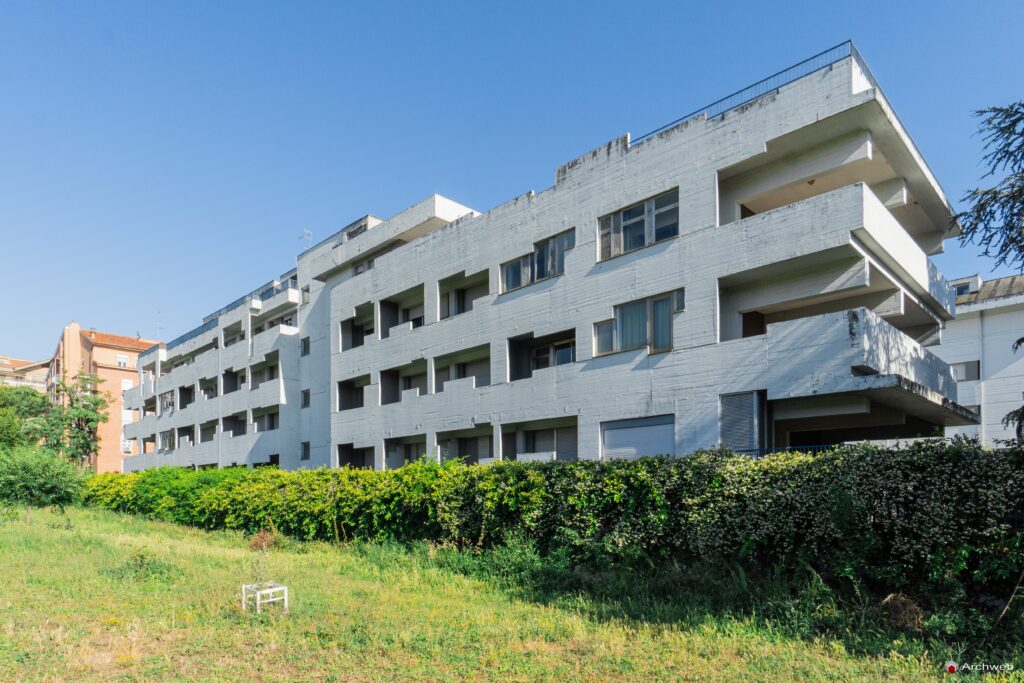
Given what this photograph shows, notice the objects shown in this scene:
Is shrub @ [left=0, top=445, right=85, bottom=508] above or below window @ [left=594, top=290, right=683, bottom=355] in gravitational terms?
below

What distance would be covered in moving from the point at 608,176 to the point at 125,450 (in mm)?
60425

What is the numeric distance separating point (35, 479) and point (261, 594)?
23.6m

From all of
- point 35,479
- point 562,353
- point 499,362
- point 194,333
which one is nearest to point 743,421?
point 562,353

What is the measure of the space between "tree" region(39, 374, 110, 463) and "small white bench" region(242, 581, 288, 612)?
4448cm

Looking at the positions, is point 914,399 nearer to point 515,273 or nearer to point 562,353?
point 562,353

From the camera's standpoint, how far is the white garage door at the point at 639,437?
18.4m

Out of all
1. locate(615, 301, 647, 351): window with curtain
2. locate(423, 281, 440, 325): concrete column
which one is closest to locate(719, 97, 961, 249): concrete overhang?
locate(615, 301, 647, 351): window with curtain

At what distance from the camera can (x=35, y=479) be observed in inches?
1147

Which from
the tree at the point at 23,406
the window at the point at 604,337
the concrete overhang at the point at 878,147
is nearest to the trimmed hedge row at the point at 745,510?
the window at the point at 604,337

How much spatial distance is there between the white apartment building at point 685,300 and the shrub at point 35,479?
39.5 ft

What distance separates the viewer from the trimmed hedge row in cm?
955

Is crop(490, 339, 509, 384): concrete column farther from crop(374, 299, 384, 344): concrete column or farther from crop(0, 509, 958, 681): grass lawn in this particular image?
crop(0, 509, 958, 681): grass lawn

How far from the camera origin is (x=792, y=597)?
10.5 m

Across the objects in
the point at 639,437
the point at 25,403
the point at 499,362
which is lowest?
the point at 639,437
